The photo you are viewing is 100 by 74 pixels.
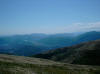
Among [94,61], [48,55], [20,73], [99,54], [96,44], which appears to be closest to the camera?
[20,73]

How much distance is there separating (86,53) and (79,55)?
28.9 feet

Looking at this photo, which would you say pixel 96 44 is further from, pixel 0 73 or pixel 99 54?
pixel 0 73

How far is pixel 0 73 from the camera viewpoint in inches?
654

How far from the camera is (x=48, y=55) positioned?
624 ft

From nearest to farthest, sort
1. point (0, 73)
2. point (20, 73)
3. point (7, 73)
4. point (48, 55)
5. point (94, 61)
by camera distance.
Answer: point (0, 73) → point (7, 73) → point (20, 73) → point (94, 61) → point (48, 55)

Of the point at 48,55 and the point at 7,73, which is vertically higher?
the point at 7,73

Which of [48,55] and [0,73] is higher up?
[0,73]

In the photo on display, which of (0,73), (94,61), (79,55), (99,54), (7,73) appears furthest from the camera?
(79,55)

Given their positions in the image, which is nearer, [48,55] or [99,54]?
[99,54]

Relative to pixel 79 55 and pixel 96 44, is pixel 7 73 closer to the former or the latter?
pixel 79 55

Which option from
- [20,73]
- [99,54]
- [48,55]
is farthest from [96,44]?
[20,73]

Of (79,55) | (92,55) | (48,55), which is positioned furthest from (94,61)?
(48,55)

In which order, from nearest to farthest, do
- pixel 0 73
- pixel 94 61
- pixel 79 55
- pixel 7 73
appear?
pixel 0 73 < pixel 7 73 < pixel 94 61 < pixel 79 55

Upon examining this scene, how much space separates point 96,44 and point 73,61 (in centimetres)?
4337
